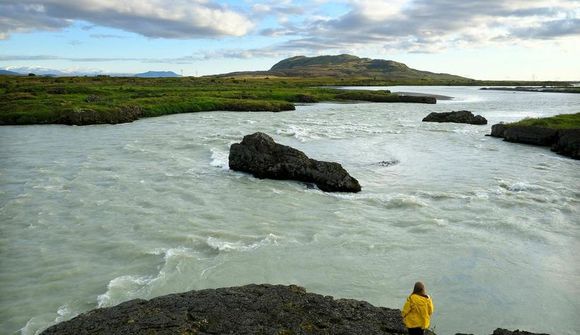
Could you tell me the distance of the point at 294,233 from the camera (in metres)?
20.6

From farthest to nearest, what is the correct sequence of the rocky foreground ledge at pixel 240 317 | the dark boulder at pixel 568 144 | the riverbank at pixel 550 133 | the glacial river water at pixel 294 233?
the riverbank at pixel 550 133 → the dark boulder at pixel 568 144 → the glacial river water at pixel 294 233 → the rocky foreground ledge at pixel 240 317

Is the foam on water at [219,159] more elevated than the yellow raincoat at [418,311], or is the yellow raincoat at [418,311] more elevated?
the yellow raincoat at [418,311]

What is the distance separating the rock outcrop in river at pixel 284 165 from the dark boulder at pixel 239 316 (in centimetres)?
1590

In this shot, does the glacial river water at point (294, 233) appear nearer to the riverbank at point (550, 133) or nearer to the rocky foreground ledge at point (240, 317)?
the rocky foreground ledge at point (240, 317)

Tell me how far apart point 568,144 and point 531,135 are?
601cm

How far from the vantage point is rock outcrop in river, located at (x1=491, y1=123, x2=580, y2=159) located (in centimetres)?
4197

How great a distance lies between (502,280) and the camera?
16594 mm

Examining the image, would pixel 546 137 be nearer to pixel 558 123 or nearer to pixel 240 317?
pixel 558 123

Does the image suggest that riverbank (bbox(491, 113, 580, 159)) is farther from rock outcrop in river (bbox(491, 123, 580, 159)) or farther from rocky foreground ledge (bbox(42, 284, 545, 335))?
rocky foreground ledge (bbox(42, 284, 545, 335))

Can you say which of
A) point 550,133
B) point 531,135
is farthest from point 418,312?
point 531,135

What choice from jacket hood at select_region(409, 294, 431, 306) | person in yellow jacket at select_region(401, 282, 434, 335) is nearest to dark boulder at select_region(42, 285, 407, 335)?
person in yellow jacket at select_region(401, 282, 434, 335)

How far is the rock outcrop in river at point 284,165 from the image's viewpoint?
28.3 metres

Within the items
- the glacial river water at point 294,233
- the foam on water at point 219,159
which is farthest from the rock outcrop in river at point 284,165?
the foam on water at point 219,159

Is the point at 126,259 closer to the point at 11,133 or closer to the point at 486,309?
the point at 486,309
